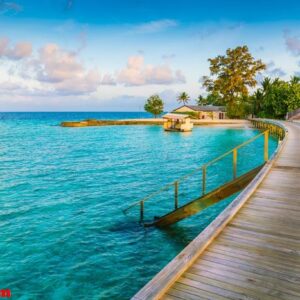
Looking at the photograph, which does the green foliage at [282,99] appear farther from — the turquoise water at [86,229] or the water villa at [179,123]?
the turquoise water at [86,229]

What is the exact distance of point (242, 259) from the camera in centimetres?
494

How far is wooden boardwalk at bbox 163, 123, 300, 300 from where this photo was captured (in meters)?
4.04

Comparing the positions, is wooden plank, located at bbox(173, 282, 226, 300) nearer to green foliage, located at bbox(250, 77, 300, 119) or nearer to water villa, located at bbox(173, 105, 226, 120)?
green foliage, located at bbox(250, 77, 300, 119)

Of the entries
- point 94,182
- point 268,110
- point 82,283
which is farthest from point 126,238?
point 268,110

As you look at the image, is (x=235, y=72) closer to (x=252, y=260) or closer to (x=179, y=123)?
(x=179, y=123)

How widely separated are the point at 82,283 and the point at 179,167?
677 inches

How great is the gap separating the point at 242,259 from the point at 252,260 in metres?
0.16

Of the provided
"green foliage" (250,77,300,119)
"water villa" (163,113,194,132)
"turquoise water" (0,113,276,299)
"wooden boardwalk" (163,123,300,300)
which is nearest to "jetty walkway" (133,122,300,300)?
"wooden boardwalk" (163,123,300,300)

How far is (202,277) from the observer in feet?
14.3

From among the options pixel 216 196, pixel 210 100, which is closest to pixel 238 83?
pixel 210 100

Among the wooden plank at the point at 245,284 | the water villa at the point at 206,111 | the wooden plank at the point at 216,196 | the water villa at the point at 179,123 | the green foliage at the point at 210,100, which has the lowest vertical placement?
the wooden plank at the point at 216,196

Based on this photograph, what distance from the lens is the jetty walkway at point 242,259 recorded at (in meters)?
4.01

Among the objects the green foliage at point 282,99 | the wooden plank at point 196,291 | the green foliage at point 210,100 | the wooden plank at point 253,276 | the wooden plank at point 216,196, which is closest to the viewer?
the wooden plank at point 196,291

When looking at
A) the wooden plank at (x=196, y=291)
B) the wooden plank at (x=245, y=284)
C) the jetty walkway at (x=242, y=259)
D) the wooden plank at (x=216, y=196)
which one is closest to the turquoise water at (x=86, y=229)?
the wooden plank at (x=216, y=196)
